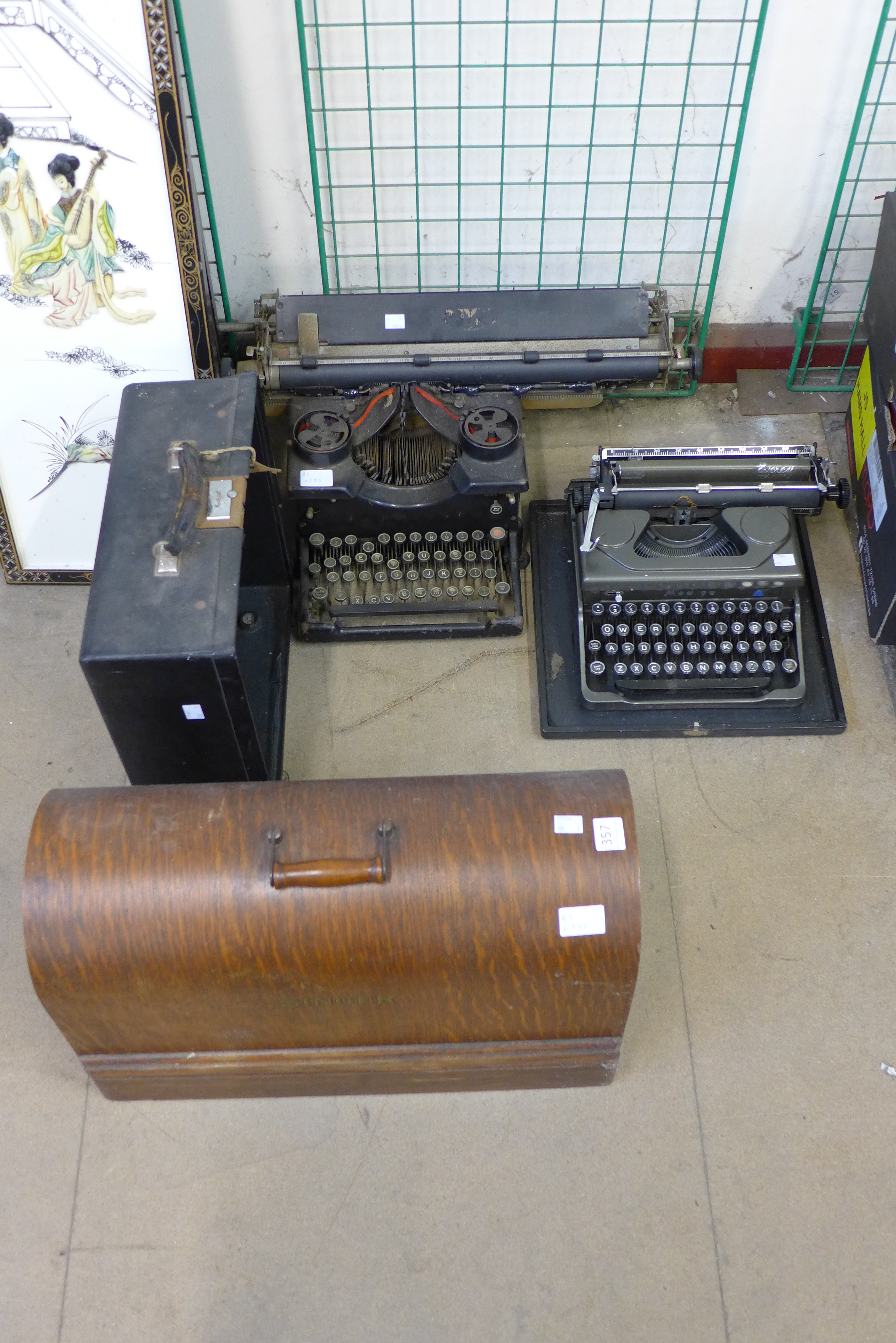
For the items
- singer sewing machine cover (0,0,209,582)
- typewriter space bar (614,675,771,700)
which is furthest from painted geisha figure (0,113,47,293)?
typewriter space bar (614,675,771,700)

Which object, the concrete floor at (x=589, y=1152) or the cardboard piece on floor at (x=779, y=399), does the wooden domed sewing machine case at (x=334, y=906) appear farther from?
the cardboard piece on floor at (x=779, y=399)

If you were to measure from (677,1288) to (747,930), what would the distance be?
832 mm

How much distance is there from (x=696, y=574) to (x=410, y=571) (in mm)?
798

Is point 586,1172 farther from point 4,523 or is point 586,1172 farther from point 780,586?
point 4,523

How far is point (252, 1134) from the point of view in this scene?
2.58m

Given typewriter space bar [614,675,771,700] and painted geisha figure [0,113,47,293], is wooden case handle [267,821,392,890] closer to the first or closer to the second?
typewriter space bar [614,675,771,700]

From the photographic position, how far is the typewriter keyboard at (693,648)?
312cm

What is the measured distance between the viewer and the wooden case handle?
2.18 m

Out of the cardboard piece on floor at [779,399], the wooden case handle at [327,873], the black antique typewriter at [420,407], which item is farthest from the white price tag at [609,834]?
the cardboard piece on floor at [779,399]

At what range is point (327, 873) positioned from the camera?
2180 mm

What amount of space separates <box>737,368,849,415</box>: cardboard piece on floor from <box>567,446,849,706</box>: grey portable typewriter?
67 centimetres

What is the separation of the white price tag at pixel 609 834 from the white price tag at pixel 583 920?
11 centimetres

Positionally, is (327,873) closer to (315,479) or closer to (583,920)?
(583,920)

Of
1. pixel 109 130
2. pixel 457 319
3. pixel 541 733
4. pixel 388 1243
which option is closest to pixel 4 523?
pixel 109 130
